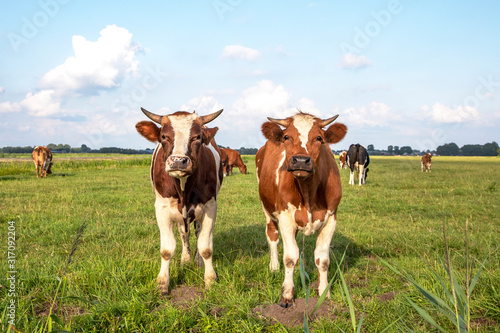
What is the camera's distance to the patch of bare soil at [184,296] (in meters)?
3.91

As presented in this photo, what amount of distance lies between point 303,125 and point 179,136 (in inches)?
58.9

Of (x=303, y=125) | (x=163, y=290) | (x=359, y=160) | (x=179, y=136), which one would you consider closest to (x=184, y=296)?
(x=163, y=290)

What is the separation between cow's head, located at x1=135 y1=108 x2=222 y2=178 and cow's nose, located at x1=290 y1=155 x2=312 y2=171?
116 centimetres

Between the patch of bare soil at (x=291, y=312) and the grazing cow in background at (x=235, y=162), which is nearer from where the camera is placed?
the patch of bare soil at (x=291, y=312)

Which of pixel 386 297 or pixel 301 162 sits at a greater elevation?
pixel 301 162

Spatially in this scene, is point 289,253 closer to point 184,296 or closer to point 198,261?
point 184,296

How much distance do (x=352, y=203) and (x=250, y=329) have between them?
8682 mm

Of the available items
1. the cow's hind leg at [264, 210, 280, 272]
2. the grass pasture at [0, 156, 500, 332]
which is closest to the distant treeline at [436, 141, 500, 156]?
the grass pasture at [0, 156, 500, 332]

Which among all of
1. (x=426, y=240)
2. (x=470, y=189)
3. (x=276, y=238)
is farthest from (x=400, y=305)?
(x=470, y=189)

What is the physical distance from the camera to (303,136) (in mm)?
4176

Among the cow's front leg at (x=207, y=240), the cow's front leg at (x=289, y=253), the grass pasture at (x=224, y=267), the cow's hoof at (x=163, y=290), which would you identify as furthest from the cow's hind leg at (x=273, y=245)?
the cow's hoof at (x=163, y=290)

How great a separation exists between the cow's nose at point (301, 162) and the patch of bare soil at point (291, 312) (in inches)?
58.9

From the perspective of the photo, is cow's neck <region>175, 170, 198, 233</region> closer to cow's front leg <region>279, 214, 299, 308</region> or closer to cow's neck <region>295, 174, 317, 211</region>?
cow's front leg <region>279, 214, 299, 308</region>

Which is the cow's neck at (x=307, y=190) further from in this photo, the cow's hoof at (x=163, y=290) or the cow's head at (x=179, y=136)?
the cow's hoof at (x=163, y=290)
